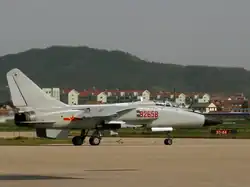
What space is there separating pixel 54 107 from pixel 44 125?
135cm

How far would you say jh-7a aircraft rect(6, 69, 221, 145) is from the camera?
4434cm

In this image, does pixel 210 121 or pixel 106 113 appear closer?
pixel 106 113

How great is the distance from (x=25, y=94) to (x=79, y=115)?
3656mm

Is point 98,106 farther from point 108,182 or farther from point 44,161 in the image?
point 108,182

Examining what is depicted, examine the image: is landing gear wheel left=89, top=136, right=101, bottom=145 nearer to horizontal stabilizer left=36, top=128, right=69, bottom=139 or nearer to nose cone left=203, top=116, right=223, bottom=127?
horizontal stabilizer left=36, top=128, right=69, bottom=139

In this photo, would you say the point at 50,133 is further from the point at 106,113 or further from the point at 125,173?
the point at 125,173

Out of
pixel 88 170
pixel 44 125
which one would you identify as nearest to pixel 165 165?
pixel 88 170

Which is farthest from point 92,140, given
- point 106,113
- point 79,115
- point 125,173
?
point 125,173

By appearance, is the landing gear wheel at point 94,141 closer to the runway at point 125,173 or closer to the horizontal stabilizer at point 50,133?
the horizontal stabilizer at point 50,133

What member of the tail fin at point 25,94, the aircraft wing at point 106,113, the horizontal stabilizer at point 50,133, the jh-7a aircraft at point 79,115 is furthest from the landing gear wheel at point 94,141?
the tail fin at point 25,94

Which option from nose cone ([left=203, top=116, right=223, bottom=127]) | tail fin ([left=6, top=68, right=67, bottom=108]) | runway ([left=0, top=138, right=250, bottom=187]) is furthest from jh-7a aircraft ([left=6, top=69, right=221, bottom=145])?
runway ([left=0, top=138, right=250, bottom=187])

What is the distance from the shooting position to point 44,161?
26484 millimetres

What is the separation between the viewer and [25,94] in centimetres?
4450

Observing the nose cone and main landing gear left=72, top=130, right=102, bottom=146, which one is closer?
main landing gear left=72, top=130, right=102, bottom=146
